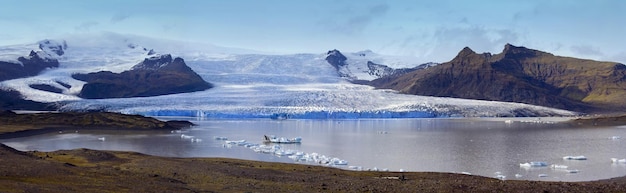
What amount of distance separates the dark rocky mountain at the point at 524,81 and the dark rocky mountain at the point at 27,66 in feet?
279

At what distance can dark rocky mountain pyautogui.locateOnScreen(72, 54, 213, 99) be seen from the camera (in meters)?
133

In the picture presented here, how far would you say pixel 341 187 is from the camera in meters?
23.1

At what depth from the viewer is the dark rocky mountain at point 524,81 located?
15462cm

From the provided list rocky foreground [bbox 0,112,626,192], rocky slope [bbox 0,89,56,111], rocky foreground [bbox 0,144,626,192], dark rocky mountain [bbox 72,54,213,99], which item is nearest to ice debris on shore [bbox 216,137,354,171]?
rocky foreground [bbox 0,112,626,192]

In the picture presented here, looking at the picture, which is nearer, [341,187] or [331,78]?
[341,187]

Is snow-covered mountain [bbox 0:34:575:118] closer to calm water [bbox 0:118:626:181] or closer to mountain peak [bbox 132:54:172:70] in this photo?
mountain peak [bbox 132:54:172:70]

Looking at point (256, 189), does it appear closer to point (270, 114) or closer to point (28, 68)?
point (270, 114)

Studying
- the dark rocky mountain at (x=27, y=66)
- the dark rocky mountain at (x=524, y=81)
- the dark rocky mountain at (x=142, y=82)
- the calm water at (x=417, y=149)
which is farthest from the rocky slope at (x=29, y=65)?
the calm water at (x=417, y=149)

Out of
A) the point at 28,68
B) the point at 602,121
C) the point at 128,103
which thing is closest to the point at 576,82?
the point at 602,121

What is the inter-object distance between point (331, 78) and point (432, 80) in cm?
2802

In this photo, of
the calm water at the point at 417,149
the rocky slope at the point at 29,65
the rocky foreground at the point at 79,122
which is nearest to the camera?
the calm water at the point at 417,149

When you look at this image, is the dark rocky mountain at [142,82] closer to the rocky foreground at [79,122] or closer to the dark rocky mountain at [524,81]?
the dark rocky mountain at [524,81]

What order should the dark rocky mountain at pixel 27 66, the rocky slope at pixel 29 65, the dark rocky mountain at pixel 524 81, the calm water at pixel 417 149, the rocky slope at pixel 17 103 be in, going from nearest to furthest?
the calm water at pixel 417 149, the rocky slope at pixel 17 103, the dark rocky mountain at pixel 27 66, the rocky slope at pixel 29 65, the dark rocky mountain at pixel 524 81

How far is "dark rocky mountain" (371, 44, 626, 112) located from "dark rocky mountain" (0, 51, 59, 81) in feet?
279
